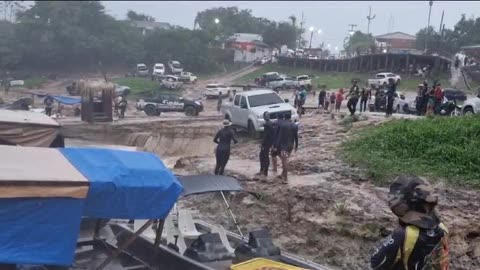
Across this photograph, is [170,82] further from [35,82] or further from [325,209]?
[325,209]

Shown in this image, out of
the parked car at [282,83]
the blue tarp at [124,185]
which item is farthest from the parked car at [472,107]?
the parked car at [282,83]

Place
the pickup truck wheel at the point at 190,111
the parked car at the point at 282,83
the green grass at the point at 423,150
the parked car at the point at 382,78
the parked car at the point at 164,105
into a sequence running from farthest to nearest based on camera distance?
the parked car at the point at 282,83 < the parked car at the point at 382,78 < the parked car at the point at 164,105 < the pickup truck wheel at the point at 190,111 < the green grass at the point at 423,150

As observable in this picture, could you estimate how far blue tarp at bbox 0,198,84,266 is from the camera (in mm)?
4922

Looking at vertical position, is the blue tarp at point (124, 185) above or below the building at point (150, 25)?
below

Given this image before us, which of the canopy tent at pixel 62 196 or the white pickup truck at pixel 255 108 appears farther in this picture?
the white pickup truck at pixel 255 108

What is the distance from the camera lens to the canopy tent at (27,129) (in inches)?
415

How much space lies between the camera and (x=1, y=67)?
46.9 meters

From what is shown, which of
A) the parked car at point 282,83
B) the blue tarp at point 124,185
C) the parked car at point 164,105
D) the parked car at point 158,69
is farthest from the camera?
the parked car at point 158,69

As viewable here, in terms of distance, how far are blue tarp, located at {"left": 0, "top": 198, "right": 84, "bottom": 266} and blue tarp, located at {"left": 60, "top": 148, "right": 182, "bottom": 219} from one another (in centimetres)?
22

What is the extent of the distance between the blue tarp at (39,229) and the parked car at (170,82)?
44.3 meters

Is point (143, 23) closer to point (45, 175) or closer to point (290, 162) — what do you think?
point (290, 162)

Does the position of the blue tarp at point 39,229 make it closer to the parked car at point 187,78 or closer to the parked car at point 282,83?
the parked car at point 282,83

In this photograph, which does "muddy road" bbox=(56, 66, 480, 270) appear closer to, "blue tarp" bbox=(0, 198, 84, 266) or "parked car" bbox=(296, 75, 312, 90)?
"blue tarp" bbox=(0, 198, 84, 266)

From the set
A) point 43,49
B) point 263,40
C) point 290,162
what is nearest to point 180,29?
point 263,40
